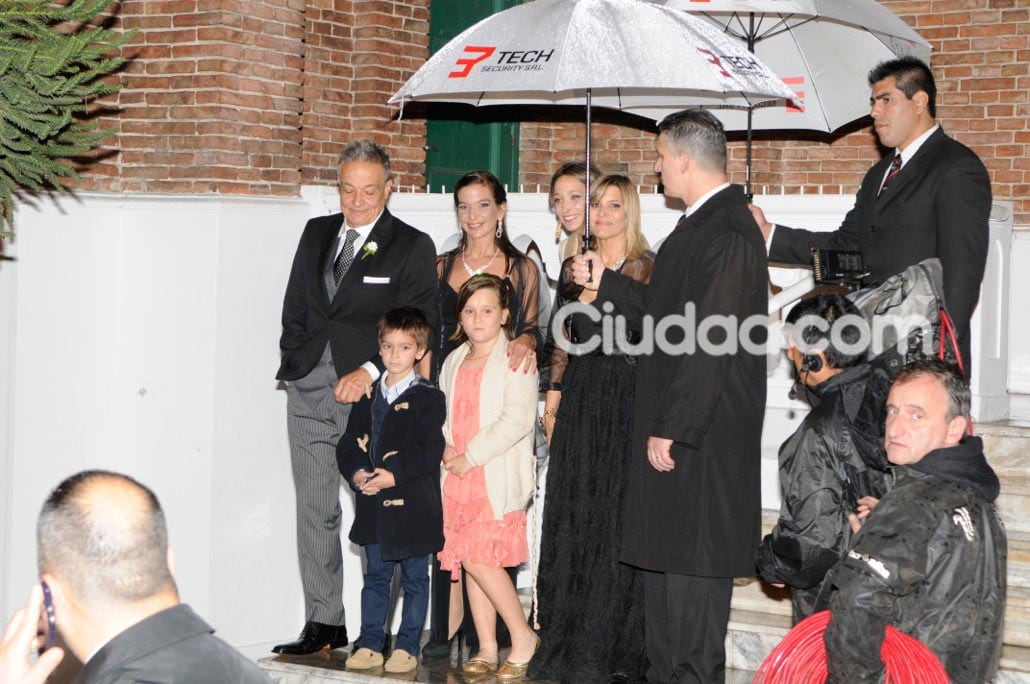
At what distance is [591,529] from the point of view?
5.38 meters

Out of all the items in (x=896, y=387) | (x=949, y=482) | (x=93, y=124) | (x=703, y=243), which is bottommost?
(x=949, y=482)

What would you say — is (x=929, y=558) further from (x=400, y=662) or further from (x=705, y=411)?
(x=400, y=662)

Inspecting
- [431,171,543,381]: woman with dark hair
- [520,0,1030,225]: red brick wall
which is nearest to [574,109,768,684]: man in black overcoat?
[431,171,543,381]: woman with dark hair

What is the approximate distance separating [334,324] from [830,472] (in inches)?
107

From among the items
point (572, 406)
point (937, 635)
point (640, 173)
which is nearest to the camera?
point (937, 635)

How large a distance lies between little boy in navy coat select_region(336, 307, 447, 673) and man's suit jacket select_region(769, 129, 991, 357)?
184cm

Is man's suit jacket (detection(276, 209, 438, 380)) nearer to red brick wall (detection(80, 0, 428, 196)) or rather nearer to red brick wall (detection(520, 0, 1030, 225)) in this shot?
red brick wall (detection(80, 0, 428, 196))

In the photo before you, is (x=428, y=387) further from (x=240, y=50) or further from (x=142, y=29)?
(x=142, y=29)

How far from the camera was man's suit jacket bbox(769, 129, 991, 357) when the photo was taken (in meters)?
5.00

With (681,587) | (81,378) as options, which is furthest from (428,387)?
(81,378)

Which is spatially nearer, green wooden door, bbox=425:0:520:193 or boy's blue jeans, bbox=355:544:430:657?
boy's blue jeans, bbox=355:544:430:657

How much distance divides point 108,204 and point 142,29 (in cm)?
96

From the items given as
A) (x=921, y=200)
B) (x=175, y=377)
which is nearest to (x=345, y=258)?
(x=175, y=377)

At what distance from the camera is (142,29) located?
7355mm
